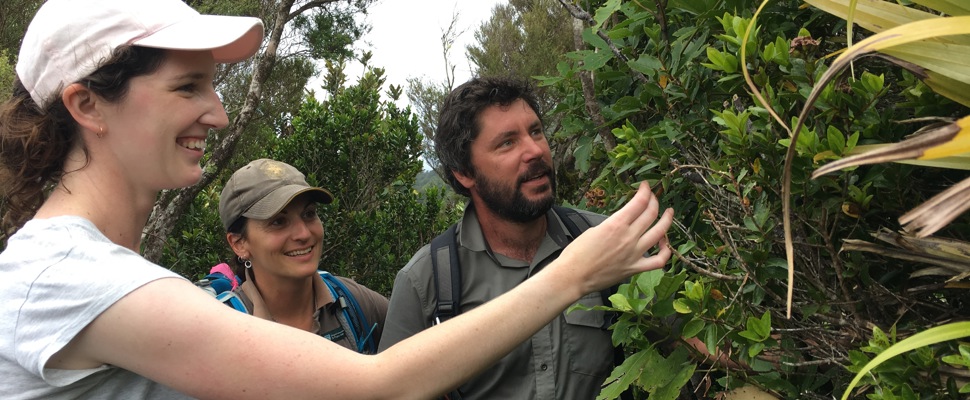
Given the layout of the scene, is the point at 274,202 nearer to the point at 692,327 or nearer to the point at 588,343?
the point at 588,343

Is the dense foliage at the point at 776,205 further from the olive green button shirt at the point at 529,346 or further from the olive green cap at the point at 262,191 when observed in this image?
the olive green cap at the point at 262,191

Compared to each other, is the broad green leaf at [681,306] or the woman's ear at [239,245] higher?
the broad green leaf at [681,306]

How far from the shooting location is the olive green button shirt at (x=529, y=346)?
2898mm

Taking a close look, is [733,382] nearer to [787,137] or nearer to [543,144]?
[787,137]

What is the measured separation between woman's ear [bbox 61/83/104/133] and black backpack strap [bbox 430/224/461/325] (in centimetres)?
147

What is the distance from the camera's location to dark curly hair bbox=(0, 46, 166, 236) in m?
1.74

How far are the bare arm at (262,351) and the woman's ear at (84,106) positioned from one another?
0.45 m

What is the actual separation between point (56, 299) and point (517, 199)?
1.97m

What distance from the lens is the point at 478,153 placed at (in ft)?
11.3

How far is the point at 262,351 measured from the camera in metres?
1.54

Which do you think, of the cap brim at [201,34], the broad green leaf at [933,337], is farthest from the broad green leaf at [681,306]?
the cap brim at [201,34]

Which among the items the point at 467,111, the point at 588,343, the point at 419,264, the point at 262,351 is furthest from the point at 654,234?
the point at 467,111

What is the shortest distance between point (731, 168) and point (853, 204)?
0.98 feet

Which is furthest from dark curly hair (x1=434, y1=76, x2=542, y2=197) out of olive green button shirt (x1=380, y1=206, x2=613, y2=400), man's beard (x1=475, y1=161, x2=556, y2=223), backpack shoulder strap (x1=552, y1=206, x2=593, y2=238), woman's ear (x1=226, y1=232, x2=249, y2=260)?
woman's ear (x1=226, y1=232, x2=249, y2=260)
